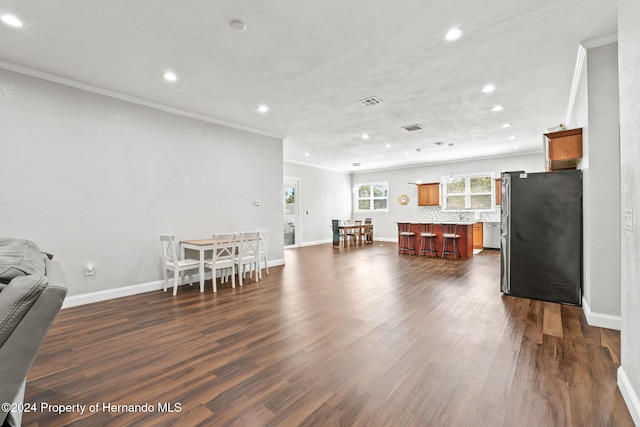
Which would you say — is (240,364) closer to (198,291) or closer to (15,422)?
(15,422)

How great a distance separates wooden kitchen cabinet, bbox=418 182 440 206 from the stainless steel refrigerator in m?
6.40

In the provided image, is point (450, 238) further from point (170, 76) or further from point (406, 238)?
point (170, 76)

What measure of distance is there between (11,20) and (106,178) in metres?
1.98

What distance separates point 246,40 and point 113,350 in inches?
126

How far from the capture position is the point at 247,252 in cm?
573

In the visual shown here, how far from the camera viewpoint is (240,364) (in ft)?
7.70

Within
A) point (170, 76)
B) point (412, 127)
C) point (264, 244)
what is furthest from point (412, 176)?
point (170, 76)

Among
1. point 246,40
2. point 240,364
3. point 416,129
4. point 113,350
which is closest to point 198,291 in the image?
point 113,350

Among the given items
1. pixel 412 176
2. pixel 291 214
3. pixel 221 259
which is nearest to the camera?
pixel 221 259

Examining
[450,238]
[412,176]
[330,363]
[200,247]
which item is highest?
[412,176]

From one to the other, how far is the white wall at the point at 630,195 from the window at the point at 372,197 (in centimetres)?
997

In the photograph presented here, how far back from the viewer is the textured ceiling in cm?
255

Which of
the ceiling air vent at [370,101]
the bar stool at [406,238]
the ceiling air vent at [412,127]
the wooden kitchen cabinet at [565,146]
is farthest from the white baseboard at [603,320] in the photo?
the bar stool at [406,238]

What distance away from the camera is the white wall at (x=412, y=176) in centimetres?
912
